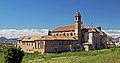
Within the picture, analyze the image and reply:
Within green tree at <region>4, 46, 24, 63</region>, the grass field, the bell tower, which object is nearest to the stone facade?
the bell tower

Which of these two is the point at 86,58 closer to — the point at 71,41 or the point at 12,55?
the point at 12,55

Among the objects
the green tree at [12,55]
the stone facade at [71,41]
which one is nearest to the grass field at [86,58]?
the green tree at [12,55]

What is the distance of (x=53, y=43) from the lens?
83.6 m

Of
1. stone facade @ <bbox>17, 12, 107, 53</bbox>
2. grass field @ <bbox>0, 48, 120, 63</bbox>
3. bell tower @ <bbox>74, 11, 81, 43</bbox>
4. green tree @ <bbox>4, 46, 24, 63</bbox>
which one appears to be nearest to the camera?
grass field @ <bbox>0, 48, 120, 63</bbox>

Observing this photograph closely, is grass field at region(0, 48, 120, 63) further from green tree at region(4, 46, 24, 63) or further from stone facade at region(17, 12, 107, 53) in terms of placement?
stone facade at region(17, 12, 107, 53)

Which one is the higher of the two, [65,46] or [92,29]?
[92,29]

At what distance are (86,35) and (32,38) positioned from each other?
1865 centimetres

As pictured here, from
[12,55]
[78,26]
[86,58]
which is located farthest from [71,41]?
[12,55]

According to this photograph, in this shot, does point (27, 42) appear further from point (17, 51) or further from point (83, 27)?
point (17, 51)

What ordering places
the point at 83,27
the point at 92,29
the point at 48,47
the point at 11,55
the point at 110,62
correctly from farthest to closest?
the point at 83,27
the point at 92,29
the point at 48,47
the point at 11,55
the point at 110,62

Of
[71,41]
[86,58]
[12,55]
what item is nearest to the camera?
[12,55]

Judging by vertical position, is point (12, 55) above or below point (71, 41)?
below

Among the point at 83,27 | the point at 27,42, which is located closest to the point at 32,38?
the point at 27,42

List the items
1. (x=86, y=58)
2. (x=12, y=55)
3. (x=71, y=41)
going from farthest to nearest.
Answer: (x=71, y=41) → (x=86, y=58) → (x=12, y=55)
